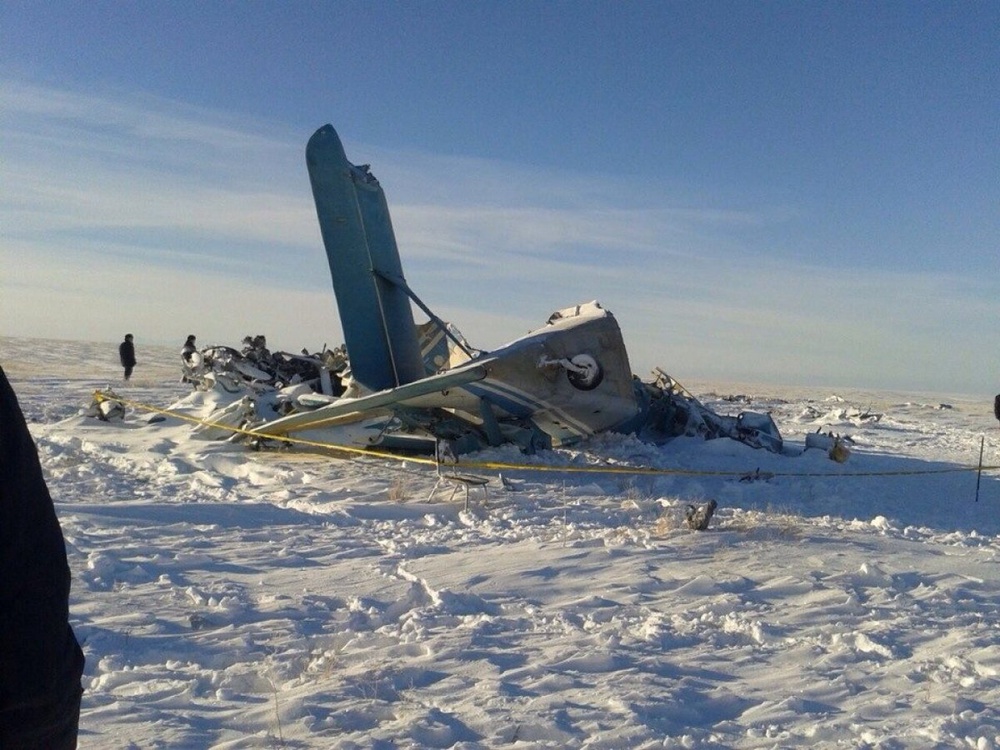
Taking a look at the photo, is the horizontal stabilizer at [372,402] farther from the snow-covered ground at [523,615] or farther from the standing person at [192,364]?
the standing person at [192,364]

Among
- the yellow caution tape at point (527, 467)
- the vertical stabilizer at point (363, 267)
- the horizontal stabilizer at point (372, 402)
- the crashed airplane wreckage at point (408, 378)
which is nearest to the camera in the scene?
the yellow caution tape at point (527, 467)

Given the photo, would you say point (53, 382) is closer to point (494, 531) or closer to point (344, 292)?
point (344, 292)

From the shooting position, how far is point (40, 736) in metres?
1.58

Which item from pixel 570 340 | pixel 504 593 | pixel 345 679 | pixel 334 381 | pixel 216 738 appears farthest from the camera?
pixel 334 381

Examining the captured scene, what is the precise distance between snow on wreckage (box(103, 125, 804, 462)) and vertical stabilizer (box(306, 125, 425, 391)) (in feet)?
0.06

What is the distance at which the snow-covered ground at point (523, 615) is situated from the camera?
3.77m

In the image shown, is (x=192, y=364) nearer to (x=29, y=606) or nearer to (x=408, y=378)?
(x=408, y=378)

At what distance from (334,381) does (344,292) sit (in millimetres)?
4135

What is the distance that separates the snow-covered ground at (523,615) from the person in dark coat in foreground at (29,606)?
213 centimetres

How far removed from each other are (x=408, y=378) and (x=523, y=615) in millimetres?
8422

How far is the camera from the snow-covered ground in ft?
12.4

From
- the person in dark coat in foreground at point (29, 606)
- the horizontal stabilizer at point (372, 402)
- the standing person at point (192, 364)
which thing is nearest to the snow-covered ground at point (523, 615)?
the horizontal stabilizer at point (372, 402)

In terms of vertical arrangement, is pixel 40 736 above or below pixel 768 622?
above

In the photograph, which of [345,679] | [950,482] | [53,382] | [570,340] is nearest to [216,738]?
[345,679]
